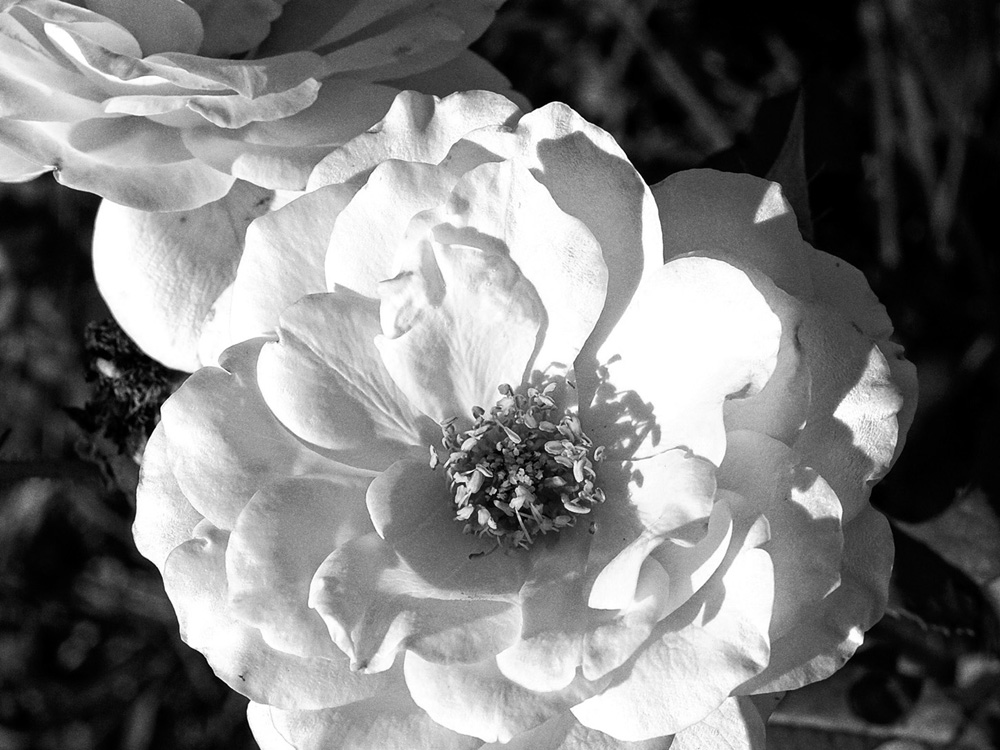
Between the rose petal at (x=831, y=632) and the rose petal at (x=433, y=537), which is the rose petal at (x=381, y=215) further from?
the rose petal at (x=831, y=632)

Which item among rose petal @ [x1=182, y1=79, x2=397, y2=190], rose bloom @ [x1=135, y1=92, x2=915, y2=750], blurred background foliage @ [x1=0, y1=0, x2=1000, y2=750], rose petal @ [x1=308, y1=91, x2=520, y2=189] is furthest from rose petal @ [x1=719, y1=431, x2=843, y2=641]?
blurred background foliage @ [x1=0, y1=0, x2=1000, y2=750]

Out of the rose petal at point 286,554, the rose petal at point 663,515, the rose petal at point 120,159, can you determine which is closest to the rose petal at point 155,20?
the rose petal at point 120,159

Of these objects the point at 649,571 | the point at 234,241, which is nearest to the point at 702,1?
the point at 234,241

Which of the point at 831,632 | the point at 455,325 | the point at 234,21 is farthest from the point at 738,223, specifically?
the point at 234,21

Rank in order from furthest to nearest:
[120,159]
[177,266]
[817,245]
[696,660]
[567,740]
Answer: [817,245] < [177,266] < [120,159] < [567,740] < [696,660]

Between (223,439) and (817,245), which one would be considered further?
(817,245)

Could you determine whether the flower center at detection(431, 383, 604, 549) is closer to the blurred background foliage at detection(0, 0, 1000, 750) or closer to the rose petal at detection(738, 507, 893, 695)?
the rose petal at detection(738, 507, 893, 695)

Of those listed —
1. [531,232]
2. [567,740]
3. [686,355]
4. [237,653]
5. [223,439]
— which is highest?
[531,232]

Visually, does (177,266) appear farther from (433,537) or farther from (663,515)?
(663,515)
